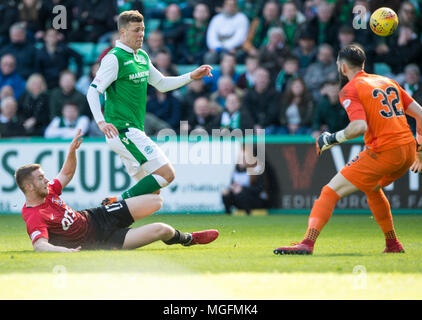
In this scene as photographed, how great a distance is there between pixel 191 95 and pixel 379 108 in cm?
764

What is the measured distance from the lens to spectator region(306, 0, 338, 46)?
15.1m

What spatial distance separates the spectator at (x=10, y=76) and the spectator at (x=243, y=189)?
16.6 feet

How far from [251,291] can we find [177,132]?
342 inches

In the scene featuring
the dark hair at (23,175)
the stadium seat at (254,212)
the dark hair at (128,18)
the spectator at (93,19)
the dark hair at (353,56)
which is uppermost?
the spectator at (93,19)

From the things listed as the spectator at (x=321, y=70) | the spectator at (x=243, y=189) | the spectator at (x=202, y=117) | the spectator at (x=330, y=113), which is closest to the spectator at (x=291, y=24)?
the spectator at (x=321, y=70)

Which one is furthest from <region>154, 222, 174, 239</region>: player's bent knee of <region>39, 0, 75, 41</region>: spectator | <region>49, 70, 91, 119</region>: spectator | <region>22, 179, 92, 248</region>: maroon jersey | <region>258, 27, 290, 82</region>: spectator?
<region>39, 0, 75, 41</region>: spectator

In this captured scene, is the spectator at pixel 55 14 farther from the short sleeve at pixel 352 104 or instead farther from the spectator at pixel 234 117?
the short sleeve at pixel 352 104

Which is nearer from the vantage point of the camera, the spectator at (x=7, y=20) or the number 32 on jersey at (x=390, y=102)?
the number 32 on jersey at (x=390, y=102)

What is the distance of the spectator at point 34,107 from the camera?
14227mm

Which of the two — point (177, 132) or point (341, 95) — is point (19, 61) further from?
point (341, 95)

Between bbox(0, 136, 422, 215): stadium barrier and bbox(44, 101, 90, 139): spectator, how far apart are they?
441 millimetres

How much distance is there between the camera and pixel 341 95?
23.3 ft

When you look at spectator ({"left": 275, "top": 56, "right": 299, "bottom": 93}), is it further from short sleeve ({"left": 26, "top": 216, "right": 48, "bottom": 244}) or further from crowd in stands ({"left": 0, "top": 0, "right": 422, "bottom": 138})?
short sleeve ({"left": 26, "top": 216, "right": 48, "bottom": 244})

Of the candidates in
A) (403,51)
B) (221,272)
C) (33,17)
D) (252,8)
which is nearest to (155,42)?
(252,8)
